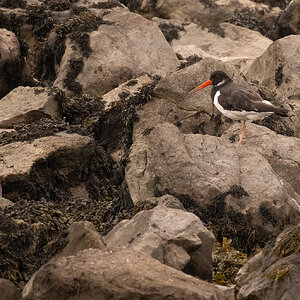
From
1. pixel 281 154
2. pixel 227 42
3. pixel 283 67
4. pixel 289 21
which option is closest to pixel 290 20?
pixel 289 21

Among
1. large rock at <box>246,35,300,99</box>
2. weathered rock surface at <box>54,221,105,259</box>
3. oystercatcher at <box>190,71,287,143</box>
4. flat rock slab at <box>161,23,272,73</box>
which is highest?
weathered rock surface at <box>54,221,105,259</box>

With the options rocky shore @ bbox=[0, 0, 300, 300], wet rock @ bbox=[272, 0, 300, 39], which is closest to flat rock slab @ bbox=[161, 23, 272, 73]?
rocky shore @ bbox=[0, 0, 300, 300]

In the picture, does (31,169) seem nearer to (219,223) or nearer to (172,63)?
(219,223)

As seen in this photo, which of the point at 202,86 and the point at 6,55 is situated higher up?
the point at 202,86

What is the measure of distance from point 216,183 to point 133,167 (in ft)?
4.91

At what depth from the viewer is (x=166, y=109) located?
16.0m

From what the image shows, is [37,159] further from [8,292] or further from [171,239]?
[8,292]

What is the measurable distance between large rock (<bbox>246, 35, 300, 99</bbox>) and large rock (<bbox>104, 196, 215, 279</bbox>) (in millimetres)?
10251

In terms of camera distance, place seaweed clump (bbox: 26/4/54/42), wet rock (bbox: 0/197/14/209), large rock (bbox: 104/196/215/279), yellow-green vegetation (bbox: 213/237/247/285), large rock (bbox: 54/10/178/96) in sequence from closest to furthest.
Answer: large rock (bbox: 104/196/215/279) < yellow-green vegetation (bbox: 213/237/247/285) < wet rock (bbox: 0/197/14/209) < large rock (bbox: 54/10/178/96) < seaweed clump (bbox: 26/4/54/42)

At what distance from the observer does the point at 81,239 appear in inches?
365

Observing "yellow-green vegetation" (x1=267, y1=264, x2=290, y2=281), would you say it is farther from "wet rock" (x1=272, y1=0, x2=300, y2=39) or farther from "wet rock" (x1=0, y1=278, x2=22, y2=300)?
"wet rock" (x1=272, y1=0, x2=300, y2=39)

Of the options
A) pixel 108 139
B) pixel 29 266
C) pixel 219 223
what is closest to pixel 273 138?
pixel 219 223

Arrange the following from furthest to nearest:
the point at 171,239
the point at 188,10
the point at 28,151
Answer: the point at 188,10, the point at 28,151, the point at 171,239

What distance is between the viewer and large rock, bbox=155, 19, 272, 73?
23.9 metres
